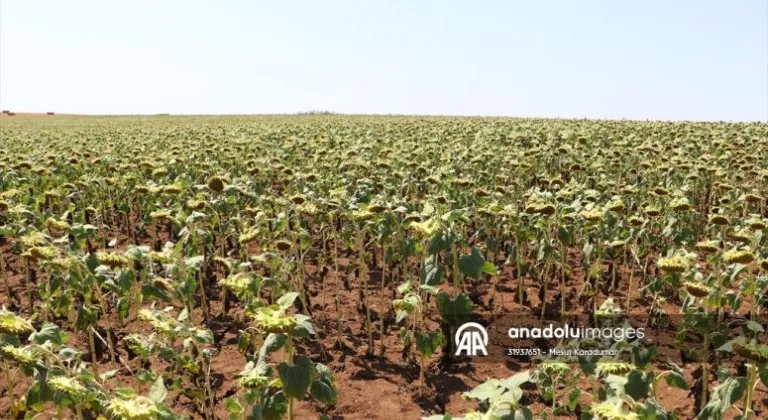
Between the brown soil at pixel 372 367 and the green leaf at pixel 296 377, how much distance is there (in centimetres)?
165

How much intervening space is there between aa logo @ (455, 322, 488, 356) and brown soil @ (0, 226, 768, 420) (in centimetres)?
12

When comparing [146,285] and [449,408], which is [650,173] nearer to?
[449,408]

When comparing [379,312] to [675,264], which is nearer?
[675,264]

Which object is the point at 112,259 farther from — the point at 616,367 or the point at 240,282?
the point at 616,367

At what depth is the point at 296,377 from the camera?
10.0 ft

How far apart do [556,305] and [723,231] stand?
9.17 ft

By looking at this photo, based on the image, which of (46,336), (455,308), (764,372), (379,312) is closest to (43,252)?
(46,336)

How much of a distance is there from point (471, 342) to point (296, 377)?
2.99 m

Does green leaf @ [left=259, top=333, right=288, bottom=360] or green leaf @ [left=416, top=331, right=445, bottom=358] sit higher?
green leaf @ [left=259, top=333, right=288, bottom=360]

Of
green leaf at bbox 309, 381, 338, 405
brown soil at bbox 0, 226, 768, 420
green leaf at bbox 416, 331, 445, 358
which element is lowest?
brown soil at bbox 0, 226, 768, 420

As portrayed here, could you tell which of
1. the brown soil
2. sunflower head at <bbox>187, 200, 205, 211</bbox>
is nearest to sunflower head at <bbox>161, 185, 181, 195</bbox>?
sunflower head at <bbox>187, 200, 205, 211</bbox>

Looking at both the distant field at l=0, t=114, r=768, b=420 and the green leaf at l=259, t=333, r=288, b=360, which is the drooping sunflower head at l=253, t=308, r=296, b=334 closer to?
the distant field at l=0, t=114, r=768, b=420

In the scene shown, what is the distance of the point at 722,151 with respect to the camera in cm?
1350

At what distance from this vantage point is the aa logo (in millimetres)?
5695
